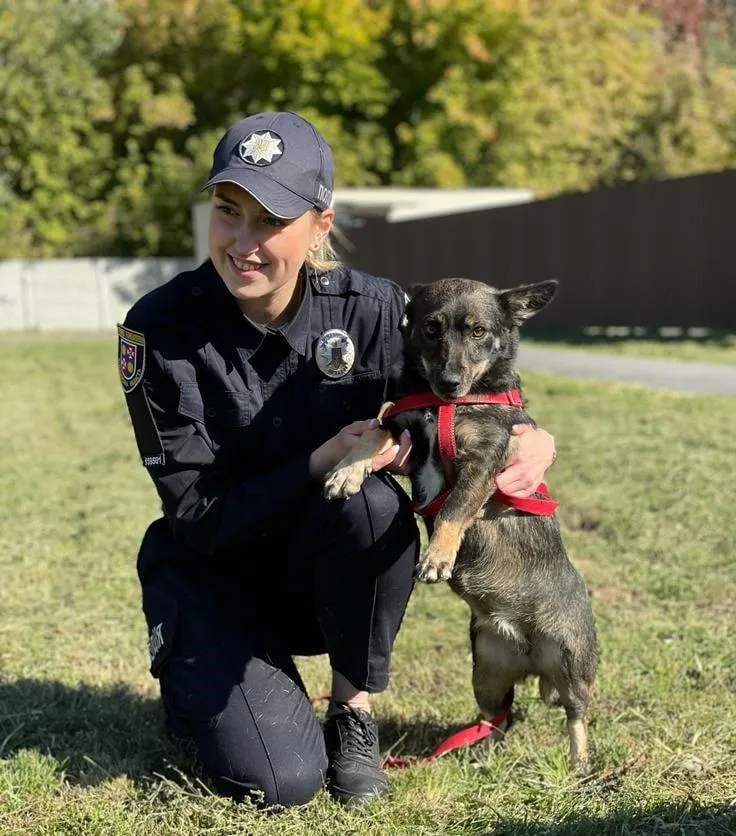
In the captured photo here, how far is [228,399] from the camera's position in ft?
9.09

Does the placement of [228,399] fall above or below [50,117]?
below

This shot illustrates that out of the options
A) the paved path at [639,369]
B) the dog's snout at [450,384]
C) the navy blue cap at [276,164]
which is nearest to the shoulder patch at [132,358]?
the navy blue cap at [276,164]

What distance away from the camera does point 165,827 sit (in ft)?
8.14

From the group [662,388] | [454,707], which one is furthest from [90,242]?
[454,707]

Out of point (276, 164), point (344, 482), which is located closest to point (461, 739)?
point (344, 482)

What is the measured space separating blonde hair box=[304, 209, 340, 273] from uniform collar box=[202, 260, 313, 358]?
0.39 feet

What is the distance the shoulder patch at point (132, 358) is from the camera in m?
2.72

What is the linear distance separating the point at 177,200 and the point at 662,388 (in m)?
21.5

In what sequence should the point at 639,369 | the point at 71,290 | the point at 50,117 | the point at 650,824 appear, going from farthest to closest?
the point at 50,117 < the point at 71,290 < the point at 639,369 < the point at 650,824

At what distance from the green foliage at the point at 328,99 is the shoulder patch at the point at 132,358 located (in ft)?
79.7

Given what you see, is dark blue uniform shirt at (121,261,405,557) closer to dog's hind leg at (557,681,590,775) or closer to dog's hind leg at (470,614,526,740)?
dog's hind leg at (470,614,526,740)

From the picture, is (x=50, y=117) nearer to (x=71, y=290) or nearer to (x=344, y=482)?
(x=71, y=290)

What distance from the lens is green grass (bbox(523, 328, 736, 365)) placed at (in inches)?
428

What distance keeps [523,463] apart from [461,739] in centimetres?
80
